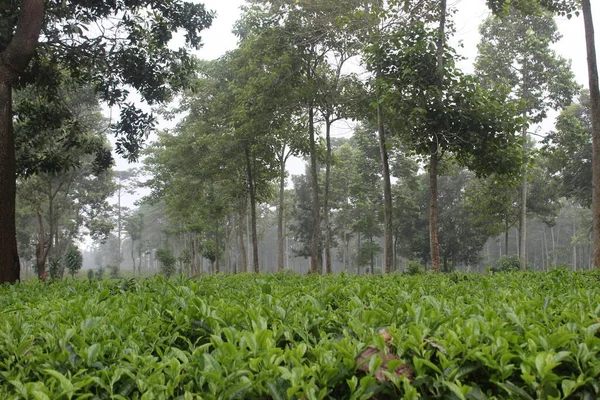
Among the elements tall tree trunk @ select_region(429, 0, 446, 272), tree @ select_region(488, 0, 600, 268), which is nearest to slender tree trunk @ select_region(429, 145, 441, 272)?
tall tree trunk @ select_region(429, 0, 446, 272)

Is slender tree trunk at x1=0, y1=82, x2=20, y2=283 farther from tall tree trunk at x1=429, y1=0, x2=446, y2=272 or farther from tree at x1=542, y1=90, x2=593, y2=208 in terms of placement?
tree at x1=542, y1=90, x2=593, y2=208

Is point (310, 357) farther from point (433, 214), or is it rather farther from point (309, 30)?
point (309, 30)

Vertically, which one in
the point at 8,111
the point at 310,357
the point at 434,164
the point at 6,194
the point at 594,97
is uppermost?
the point at 594,97

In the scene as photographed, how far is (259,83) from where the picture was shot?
1608 centimetres

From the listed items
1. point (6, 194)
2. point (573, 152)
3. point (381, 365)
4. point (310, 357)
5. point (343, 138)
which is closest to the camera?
point (381, 365)

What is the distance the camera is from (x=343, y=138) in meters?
48.5

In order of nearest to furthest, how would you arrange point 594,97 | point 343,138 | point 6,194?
point 6,194
point 594,97
point 343,138

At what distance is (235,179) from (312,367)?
24.5m

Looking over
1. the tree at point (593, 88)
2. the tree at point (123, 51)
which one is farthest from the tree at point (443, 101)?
the tree at point (123, 51)

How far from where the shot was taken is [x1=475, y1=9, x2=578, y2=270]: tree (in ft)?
80.0

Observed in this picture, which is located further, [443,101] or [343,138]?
[343,138]

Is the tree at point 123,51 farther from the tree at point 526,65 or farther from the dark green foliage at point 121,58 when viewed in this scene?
the tree at point 526,65

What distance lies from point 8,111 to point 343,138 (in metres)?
42.0

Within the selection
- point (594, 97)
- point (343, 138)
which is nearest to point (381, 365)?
point (594, 97)
